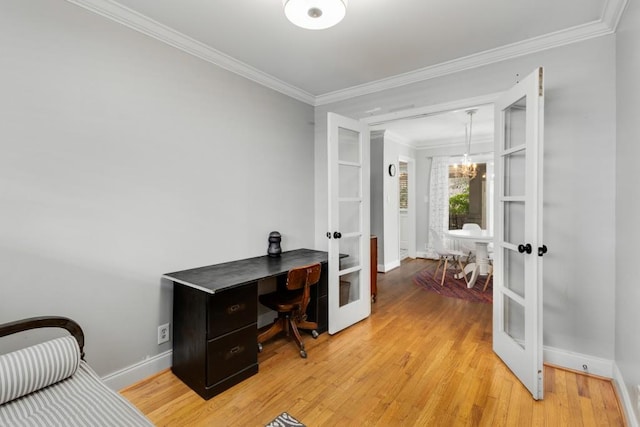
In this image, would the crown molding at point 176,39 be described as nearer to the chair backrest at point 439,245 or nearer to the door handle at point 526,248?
the door handle at point 526,248

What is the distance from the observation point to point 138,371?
212 cm

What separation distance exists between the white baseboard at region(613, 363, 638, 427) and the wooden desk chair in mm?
1966

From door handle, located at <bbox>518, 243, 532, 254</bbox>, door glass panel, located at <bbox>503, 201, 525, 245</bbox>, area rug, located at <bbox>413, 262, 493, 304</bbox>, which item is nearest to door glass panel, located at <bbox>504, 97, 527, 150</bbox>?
door glass panel, located at <bbox>503, 201, 525, 245</bbox>

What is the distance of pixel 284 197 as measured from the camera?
329cm

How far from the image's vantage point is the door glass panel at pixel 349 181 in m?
2.97

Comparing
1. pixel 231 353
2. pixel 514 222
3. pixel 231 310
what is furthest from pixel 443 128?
pixel 231 353

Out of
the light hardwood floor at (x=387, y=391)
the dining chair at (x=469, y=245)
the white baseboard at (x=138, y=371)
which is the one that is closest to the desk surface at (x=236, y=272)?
the white baseboard at (x=138, y=371)

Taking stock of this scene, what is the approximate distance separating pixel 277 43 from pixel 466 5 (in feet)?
4.44

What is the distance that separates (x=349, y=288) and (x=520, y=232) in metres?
1.58

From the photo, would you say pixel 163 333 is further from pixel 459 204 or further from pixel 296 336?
pixel 459 204

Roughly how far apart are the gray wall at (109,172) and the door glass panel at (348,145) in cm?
87

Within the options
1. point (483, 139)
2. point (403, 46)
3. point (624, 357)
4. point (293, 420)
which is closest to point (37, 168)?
point (293, 420)

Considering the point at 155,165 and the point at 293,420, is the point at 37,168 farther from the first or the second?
the point at 293,420

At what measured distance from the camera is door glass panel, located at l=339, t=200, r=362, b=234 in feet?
9.90
